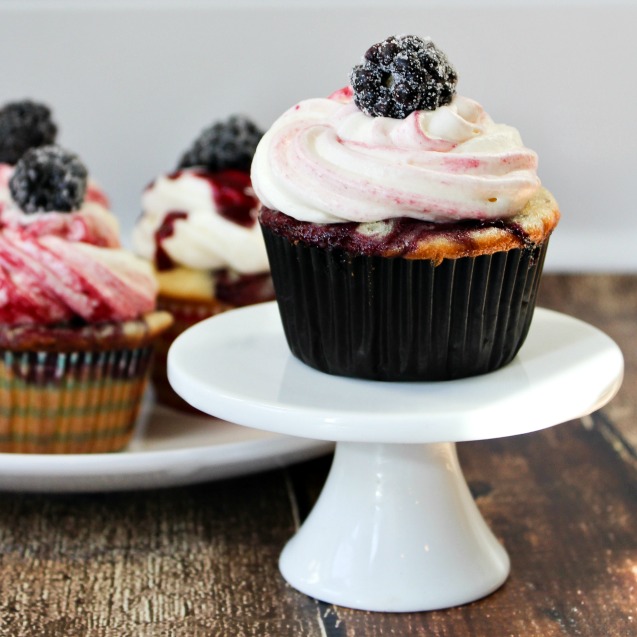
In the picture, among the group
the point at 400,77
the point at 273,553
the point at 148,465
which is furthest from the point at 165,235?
the point at 400,77

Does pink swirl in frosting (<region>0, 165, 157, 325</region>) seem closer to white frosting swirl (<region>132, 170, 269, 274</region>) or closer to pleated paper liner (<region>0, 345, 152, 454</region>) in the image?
pleated paper liner (<region>0, 345, 152, 454</region>)

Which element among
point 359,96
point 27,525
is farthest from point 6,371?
point 359,96

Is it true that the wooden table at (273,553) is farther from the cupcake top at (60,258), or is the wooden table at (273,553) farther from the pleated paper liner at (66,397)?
the cupcake top at (60,258)

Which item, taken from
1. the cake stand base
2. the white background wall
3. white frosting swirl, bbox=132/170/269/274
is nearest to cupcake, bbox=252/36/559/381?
the cake stand base

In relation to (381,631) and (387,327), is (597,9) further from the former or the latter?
(381,631)

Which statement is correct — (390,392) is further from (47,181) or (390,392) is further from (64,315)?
(47,181)

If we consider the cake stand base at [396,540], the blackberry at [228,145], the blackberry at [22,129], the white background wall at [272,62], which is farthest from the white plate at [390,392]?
the white background wall at [272,62]

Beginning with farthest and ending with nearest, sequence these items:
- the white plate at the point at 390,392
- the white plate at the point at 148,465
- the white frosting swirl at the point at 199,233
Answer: the white frosting swirl at the point at 199,233 → the white plate at the point at 148,465 → the white plate at the point at 390,392
